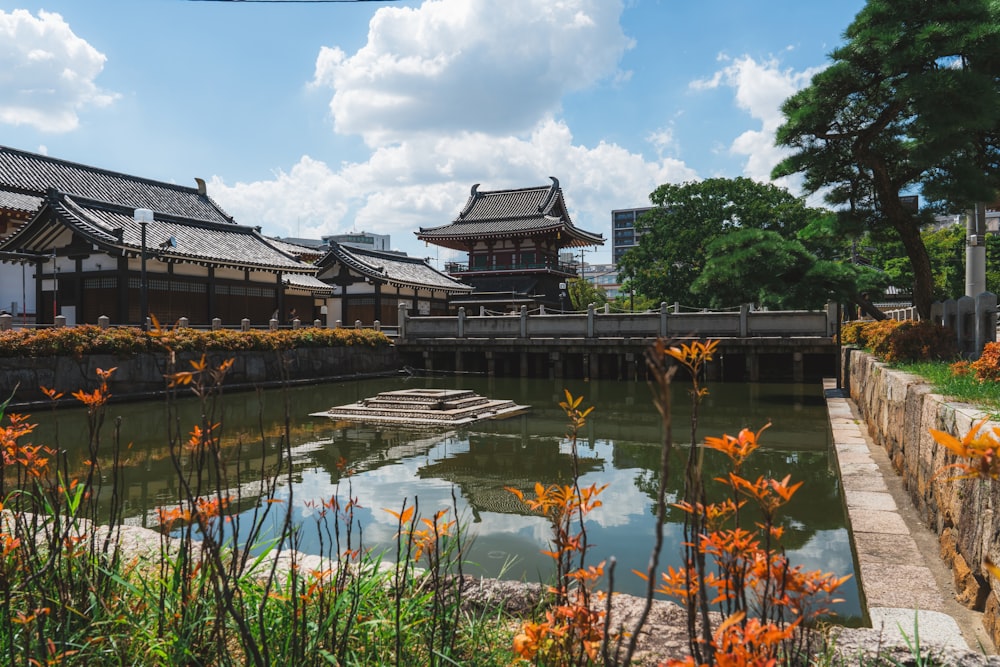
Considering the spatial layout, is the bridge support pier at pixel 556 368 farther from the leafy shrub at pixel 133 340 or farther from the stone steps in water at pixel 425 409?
the stone steps in water at pixel 425 409

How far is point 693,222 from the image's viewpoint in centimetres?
3428

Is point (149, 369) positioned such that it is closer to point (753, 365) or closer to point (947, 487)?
point (947, 487)

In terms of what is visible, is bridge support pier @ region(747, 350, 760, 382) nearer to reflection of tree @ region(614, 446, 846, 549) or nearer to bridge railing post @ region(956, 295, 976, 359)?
bridge railing post @ region(956, 295, 976, 359)

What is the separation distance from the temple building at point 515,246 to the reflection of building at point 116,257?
14.2 metres

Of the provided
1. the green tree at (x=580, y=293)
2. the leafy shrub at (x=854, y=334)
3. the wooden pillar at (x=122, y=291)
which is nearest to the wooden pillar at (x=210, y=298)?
the wooden pillar at (x=122, y=291)

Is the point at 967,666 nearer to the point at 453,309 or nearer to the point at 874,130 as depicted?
the point at 874,130

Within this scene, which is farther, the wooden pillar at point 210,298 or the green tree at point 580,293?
the green tree at point 580,293

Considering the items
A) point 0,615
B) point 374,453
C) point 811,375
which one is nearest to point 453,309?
point 811,375

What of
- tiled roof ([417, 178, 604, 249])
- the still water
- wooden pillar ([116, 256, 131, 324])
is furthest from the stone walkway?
tiled roof ([417, 178, 604, 249])

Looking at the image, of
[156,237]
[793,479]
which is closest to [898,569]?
[793,479]

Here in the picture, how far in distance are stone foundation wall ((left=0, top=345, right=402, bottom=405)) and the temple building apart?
1467 centimetres

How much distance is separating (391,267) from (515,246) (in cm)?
944

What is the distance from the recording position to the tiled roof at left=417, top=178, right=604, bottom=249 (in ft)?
131

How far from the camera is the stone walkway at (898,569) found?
3299 mm
